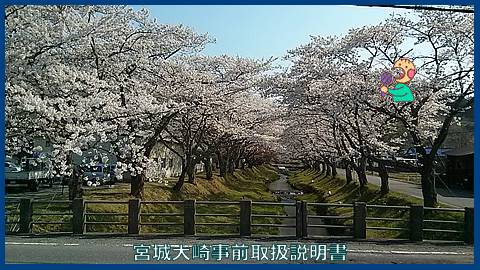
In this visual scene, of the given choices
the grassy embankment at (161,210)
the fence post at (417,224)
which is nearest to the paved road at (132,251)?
the fence post at (417,224)

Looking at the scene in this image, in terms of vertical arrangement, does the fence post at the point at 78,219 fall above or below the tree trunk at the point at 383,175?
below

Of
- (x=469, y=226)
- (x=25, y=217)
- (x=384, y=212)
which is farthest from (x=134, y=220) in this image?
(x=384, y=212)

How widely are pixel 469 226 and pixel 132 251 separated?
7992mm

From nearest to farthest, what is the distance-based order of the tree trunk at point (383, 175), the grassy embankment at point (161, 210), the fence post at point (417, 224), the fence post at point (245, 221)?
the fence post at point (417, 224)
the fence post at point (245, 221)
the grassy embankment at point (161, 210)
the tree trunk at point (383, 175)

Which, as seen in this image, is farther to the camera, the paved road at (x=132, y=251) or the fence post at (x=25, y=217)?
the fence post at (x=25, y=217)

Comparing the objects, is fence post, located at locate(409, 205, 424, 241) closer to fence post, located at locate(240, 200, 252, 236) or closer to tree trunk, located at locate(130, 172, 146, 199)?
fence post, located at locate(240, 200, 252, 236)

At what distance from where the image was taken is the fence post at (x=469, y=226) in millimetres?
11531

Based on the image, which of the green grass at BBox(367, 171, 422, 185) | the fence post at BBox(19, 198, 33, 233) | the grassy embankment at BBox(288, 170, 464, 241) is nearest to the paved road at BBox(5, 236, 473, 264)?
the fence post at BBox(19, 198, 33, 233)

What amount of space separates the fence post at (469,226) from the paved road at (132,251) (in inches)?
15.9

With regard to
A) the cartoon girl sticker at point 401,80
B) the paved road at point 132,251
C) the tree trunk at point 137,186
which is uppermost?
the cartoon girl sticker at point 401,80

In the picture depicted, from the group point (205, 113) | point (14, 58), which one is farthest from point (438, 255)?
point (205, 113)

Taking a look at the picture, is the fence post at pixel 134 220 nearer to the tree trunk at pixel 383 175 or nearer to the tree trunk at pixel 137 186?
the tree trunk at pixel 137 186

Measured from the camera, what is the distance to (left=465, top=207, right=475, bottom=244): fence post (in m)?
11.5

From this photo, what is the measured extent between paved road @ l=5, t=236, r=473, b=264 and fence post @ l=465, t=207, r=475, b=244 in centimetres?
40
